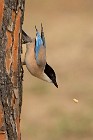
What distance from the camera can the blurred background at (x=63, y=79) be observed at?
7.73m

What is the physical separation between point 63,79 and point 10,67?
6.44 metres

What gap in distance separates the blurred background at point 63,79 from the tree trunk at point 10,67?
422cm

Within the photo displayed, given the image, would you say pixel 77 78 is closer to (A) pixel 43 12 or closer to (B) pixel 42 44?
(A) pixel 43 12

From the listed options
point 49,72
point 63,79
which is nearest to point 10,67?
A: point 49,72

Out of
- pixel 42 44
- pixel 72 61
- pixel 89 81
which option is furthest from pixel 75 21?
pixel 42 44

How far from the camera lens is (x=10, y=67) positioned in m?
3.09

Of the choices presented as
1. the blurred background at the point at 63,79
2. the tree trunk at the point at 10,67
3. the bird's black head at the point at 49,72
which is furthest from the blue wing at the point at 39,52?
the blurred background at the point at 63,79

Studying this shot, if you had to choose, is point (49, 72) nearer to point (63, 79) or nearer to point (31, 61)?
point (31, 61)

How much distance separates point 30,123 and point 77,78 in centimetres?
196

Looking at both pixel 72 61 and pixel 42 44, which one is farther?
pixel 72 61

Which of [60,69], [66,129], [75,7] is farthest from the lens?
[75,7]

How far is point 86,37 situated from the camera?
11492 millimetres

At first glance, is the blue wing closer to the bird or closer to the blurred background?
the bird

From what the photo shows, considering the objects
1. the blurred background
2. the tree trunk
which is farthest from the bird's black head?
the blurred background
